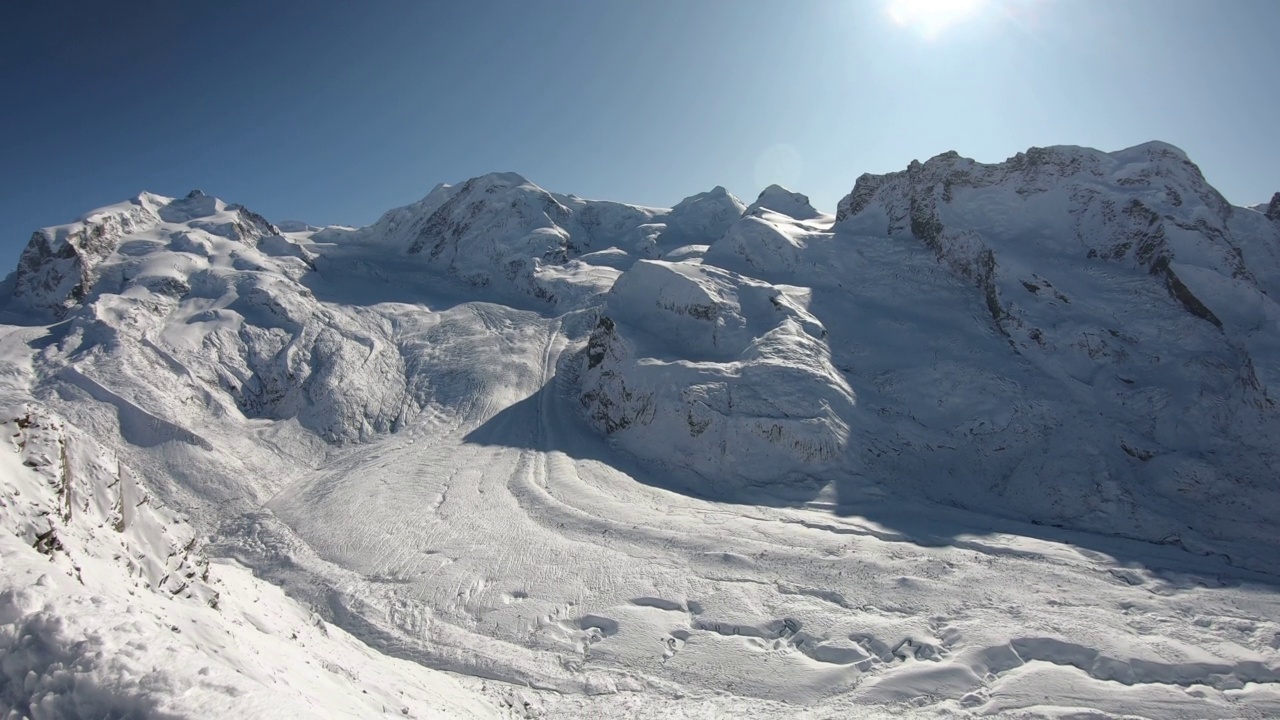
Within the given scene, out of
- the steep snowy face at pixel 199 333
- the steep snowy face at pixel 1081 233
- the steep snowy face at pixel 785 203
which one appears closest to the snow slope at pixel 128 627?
the steep snowy face at pixel 199 333

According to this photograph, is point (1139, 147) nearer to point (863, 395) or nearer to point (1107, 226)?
point (1107, 226)

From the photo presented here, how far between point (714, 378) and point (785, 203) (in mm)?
33264

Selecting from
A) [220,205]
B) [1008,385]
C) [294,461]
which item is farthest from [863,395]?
[220,205]

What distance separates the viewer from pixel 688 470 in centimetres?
2491

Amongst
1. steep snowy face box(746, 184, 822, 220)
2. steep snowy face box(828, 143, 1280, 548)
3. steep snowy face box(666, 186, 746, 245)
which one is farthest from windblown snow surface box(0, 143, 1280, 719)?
steep snowy face box(666, 186, 746, 245)

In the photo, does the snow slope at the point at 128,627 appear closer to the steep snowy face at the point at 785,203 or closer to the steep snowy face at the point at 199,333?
the steep snowy face at the point at 199,333

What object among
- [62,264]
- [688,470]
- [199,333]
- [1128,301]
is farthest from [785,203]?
Answer: [62,264]

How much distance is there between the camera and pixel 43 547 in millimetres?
6938

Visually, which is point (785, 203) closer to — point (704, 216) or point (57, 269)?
point (704, 216)

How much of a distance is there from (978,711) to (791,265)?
29022 mm

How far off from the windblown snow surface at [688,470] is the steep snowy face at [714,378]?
0.18 metres

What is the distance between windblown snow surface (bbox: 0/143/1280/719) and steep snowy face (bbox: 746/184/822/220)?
29.8ft

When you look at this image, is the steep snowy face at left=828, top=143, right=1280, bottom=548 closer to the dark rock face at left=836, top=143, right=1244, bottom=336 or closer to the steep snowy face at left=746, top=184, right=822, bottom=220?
the dark rock face at left=836, top=143, right=1244, bottom=336

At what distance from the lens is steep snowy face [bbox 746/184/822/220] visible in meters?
53.1
